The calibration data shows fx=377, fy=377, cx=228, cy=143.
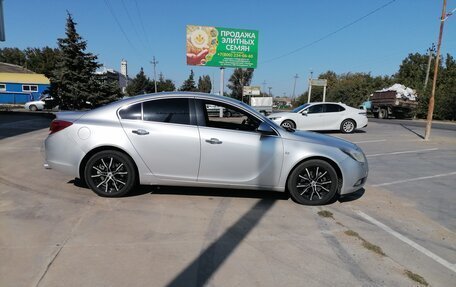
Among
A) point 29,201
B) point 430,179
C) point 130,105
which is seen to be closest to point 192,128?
point 130,105

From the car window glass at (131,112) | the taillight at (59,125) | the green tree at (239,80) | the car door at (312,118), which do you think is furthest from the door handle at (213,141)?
the green tree at (239,80)

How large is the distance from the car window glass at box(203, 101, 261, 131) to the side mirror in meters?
0.06

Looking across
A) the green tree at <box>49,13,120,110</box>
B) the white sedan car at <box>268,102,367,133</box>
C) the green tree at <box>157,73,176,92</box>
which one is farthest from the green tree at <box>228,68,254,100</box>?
the white sedan car at <box>268,102,367,133</box>

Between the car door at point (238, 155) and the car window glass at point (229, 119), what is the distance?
0.06ft

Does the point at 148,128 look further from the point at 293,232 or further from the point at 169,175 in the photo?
the point at 293,232

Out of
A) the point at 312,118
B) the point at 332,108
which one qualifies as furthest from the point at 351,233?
the point at 332,108

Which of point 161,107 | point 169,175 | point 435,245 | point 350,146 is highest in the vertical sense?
point 161,107

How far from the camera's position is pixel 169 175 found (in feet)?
18.4

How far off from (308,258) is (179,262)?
132 centimetres

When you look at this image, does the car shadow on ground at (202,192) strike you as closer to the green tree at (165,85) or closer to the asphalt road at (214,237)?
the asphalt road at (214,237)

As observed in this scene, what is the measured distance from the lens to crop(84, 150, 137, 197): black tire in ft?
18.3

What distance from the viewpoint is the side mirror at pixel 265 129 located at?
561 cm

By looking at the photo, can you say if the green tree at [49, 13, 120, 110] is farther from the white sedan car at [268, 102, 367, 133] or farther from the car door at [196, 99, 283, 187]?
the car door at [196, 99, 283, 187]

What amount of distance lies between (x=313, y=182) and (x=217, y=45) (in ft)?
83.6
